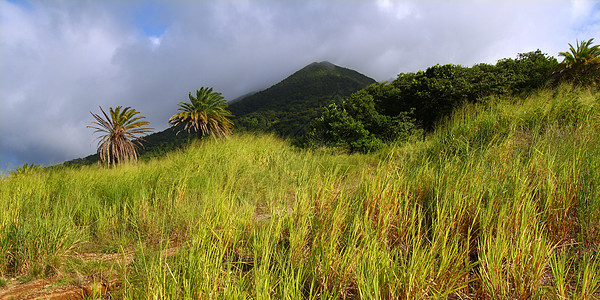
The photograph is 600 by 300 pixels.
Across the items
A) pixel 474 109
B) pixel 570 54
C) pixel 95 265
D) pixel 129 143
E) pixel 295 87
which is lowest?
pixel 95 265

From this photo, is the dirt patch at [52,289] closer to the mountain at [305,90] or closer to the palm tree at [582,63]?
the palm tree at [582,63]

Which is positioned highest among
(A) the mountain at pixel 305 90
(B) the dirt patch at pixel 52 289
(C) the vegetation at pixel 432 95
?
(A) the mountain at pixel 305 90

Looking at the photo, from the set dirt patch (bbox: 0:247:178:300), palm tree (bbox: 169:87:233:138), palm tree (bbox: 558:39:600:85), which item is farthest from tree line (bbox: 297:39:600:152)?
dirt patch (bbox: 0:247:178:300)

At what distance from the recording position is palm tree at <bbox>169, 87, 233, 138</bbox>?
18.0 metres

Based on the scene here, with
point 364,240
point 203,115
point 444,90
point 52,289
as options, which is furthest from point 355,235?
point 444,90

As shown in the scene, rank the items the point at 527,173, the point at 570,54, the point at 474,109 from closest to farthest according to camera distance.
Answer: the point at 527,173 → the point at 474,109 → the point at 570,54

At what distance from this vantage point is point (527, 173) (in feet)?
8.91

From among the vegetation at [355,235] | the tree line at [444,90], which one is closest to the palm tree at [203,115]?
the tree line at [444,90]

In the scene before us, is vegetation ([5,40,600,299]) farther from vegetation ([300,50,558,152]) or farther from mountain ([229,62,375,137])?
mountain ([229,62,375,137])

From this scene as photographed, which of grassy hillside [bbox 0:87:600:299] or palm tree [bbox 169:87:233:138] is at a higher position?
palm tree [bbox 169:87:233:138]

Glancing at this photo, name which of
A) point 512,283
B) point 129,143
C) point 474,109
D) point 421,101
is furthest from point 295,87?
point 512,283

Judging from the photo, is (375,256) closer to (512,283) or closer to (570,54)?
(512,283)

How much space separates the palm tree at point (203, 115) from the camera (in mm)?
17969

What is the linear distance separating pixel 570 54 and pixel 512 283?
28.8 metres
